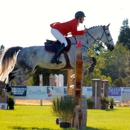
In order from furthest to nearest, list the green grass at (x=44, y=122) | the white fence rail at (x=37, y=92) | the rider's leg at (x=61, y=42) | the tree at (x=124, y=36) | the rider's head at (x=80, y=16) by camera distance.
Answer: the tree at (x=124, y=36) < the white fence rail at (x=37, y=92) < the rider's leg at (x=61, y=42) < the rider's head at (x=80, y=16) < the green grass at (x=44, y=122)

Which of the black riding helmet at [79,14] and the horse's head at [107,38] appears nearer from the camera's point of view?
the black riding helmet at [79,14]

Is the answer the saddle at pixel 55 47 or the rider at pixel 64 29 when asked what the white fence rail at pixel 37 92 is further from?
the rider at pixel 64 29

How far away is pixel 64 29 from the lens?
40.5 ft

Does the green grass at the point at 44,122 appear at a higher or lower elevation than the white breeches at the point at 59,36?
lower

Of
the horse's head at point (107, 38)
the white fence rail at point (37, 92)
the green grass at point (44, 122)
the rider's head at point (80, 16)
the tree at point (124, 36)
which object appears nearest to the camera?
the green grass at point (44, 122)

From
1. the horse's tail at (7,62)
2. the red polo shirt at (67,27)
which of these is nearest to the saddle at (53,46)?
the red polo shirt at (67,27)

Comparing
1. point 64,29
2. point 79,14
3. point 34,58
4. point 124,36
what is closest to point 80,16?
point 79,14

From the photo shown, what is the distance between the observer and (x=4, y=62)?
40.9 ft

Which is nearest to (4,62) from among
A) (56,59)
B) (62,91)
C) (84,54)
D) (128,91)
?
(56,59)

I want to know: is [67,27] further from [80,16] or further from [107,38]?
[107,38]

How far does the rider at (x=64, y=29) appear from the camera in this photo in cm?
1208

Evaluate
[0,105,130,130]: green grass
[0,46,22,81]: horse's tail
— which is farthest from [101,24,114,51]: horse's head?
[0,46,22,81]: horse's tail

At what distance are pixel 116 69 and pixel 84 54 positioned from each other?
219ft

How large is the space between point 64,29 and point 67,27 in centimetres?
19
